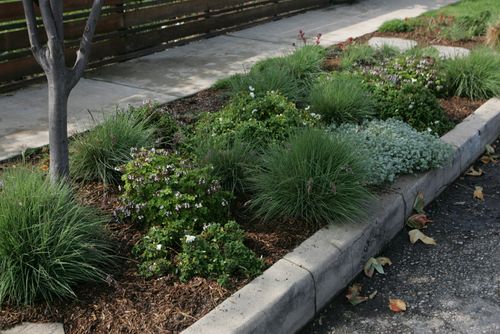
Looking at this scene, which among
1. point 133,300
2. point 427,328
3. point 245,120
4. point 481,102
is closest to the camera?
point 133,300

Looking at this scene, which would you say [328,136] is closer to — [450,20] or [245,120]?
[245,120]

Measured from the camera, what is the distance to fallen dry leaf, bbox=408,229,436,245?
432cm

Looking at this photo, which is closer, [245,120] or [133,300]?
[133,300]

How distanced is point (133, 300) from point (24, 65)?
14.7 ft

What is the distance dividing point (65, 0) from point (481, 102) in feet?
15.3

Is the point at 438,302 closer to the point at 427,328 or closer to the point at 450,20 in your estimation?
the point at 427,328

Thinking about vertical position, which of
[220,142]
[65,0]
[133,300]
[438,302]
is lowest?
[438,302]

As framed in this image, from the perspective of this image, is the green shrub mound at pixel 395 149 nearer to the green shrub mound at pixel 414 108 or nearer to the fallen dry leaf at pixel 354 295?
the green shrub mound at pixel 414 108

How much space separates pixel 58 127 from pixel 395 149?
238 centimetres

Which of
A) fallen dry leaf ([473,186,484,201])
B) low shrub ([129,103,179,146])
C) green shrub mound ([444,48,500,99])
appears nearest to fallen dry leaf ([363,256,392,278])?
fallen dry leaf ([473,186,484,201])

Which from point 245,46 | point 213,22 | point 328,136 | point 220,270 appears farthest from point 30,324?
point 213,22

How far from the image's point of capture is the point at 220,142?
4.45m

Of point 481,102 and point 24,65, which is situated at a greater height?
point 24,65

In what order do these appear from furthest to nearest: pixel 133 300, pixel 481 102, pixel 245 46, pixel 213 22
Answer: pixel 213 22
pixel 245 46
pixel 481 102
pixel 133 300
